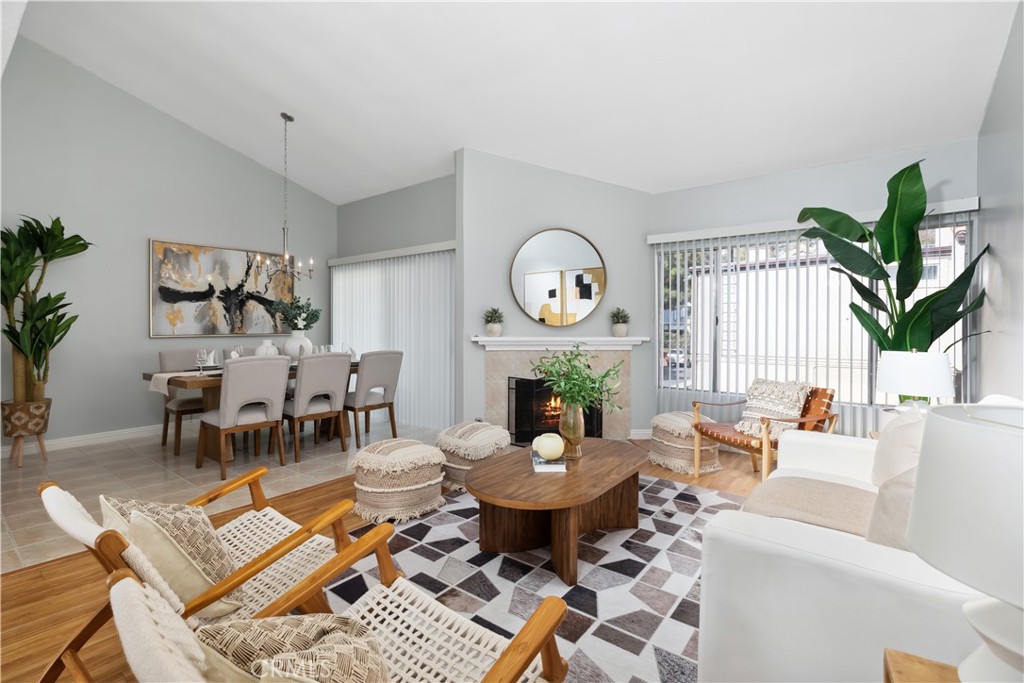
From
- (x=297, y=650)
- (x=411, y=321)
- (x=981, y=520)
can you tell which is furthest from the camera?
(x=411, y=321)

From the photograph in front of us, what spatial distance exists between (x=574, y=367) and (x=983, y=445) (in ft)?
6.11

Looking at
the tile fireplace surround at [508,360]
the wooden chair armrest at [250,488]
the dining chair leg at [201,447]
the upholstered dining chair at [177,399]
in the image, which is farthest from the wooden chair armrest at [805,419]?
the upholstered dining chair at [177,399]

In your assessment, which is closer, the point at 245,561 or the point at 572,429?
the point at 245,561

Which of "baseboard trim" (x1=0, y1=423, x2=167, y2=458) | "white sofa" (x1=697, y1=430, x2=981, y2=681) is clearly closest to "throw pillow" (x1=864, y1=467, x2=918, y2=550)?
"white sofa" (x1=697, y1=430, x2=981, y2=681)

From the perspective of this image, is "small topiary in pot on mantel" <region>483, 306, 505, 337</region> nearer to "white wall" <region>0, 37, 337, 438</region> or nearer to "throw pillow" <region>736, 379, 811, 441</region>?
"throw pillow" <region>736, 379, 811, 441</region>

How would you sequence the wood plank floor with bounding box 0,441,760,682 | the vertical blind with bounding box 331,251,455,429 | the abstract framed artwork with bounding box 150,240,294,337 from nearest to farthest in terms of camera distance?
the wood plank floor with bounding box 0,441,760,682, the abstract framed artwork with bounding box 150,240,294,337, the vertical blind with bounding box 331,251,455,429

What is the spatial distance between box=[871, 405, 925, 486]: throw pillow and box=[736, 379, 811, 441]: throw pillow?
1476 millimetres

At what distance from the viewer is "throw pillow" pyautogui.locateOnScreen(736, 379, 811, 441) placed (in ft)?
12.3

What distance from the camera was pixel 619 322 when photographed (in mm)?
4852

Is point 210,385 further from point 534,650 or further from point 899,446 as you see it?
point 899,446

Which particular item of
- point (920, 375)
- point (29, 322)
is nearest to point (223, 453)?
point (29, 322)

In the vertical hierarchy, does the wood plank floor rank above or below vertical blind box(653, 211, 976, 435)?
below

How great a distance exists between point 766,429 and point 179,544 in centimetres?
344

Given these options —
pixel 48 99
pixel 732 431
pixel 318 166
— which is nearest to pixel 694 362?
pixel 732 431
